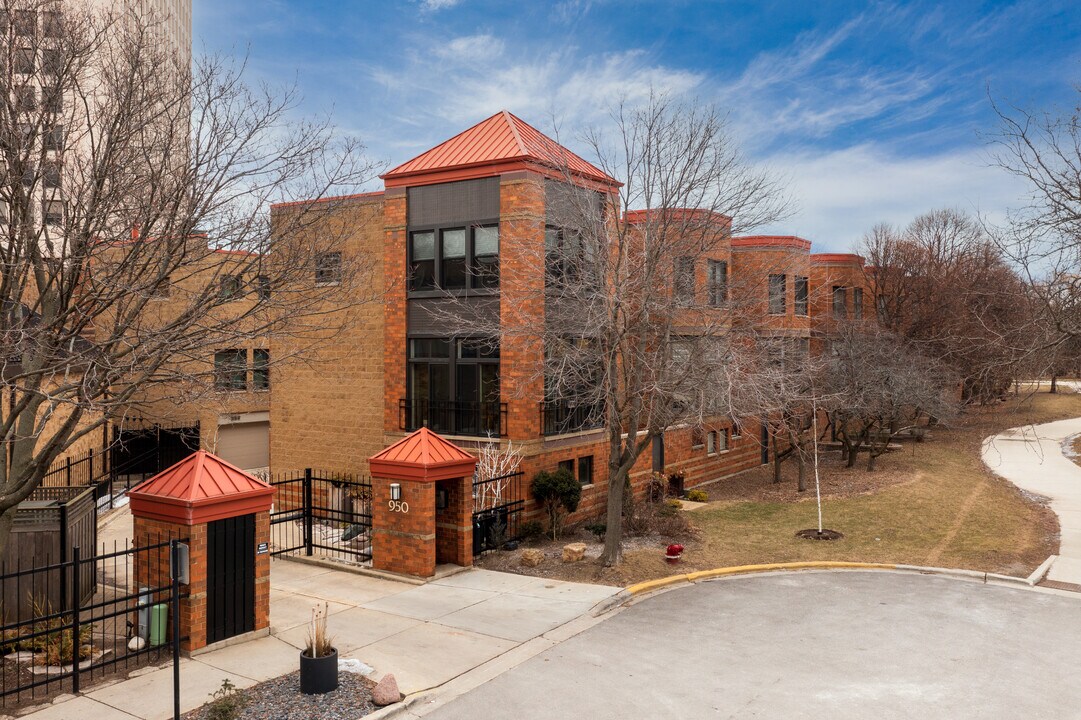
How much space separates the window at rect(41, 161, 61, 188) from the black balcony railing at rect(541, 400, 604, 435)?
11222mm

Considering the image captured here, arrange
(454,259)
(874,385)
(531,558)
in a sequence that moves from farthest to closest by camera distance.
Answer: (874,385), (454,259), (531,558)

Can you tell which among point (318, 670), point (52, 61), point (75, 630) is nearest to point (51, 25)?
point (52, 61)

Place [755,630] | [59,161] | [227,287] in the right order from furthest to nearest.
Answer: [755,630] < [227,287] < [59,161]

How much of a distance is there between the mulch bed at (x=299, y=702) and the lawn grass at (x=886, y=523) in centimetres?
620

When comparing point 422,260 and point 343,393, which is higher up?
point 422,260

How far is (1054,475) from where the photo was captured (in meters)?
28.3

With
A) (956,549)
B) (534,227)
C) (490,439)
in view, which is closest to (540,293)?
(534,227)

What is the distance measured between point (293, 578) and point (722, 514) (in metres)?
12.4

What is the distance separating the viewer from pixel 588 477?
21.0 meters

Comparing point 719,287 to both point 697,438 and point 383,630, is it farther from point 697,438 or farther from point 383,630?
point 697,438

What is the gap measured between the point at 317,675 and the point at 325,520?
11968 millimetres

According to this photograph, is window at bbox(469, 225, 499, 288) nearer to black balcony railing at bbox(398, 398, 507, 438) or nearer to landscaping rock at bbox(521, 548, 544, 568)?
black balcony railing at bbox(398, 398, 507, 438)

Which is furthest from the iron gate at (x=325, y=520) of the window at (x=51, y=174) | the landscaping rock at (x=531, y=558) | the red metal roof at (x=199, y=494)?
the window at (x=51, y=174)

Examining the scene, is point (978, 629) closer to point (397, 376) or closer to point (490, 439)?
point (490, 439)
